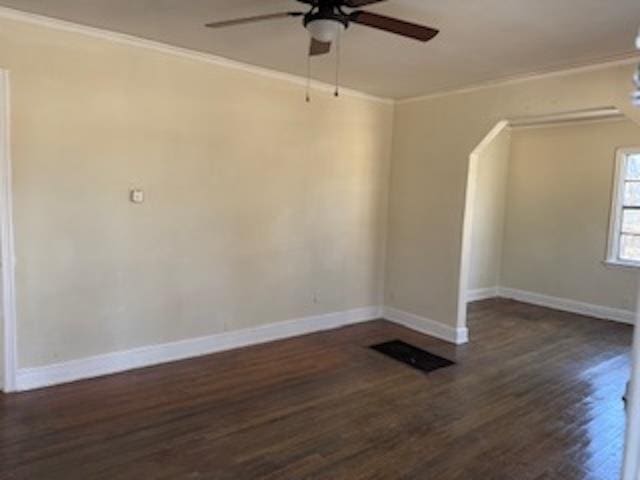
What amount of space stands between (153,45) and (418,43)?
2042 millimetres

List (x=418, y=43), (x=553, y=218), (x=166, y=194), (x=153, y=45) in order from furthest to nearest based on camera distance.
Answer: (x=553, y=218) → (x=166, y=194) → (x=153, y=45) → (x=418, y=43)

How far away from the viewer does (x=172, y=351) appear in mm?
4027

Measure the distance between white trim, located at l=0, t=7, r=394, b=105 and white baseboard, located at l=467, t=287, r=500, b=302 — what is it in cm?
354

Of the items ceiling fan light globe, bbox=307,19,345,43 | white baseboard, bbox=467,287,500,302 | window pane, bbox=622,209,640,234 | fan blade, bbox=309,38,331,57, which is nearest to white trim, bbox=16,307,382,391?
white baseboard, bbox=467,287,500,302

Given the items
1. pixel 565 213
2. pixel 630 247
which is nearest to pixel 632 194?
pixel 630 247

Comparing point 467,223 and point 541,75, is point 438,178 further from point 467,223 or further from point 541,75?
point 541,75

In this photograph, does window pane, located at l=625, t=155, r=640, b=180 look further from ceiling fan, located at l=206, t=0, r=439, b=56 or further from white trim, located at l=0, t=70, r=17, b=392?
white trim, located at l=0, t=70, r=17, b=392

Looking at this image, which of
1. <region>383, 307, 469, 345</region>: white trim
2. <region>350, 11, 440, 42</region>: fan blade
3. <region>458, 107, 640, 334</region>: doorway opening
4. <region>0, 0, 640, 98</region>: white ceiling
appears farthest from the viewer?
<region>458, 107, 640, 334</region>: doorway opening

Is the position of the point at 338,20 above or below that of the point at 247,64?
below

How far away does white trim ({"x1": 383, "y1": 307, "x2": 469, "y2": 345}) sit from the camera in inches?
189

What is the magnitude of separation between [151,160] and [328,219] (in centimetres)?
197

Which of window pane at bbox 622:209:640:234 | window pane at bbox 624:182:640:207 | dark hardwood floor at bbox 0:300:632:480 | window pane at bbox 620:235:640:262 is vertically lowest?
dark hardwood floor at bbox 0:300:632:480

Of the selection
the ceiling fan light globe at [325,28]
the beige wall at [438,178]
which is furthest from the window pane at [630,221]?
the ceiling fan light globe at [325,28]

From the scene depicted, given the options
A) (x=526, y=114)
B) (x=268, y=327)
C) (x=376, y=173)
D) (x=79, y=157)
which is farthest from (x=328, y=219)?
(x=79, y=157)
